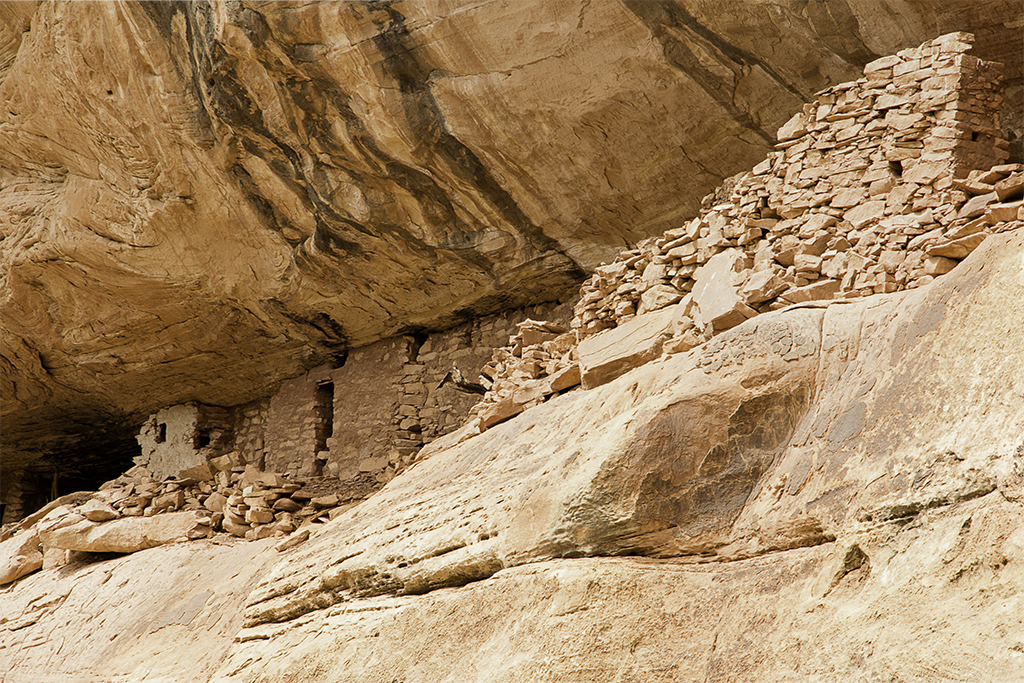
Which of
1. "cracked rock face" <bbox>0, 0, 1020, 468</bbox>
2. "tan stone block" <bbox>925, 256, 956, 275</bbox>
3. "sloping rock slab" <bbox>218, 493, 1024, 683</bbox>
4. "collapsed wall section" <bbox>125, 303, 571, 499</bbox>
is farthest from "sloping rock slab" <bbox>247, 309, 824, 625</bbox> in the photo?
"collapsed wall section" <bbox>125, 303, 571, 499</bbox>

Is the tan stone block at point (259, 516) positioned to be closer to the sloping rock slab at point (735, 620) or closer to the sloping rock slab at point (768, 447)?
the sloping rock slab at point (768, 447)

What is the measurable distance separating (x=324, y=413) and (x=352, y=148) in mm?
3873

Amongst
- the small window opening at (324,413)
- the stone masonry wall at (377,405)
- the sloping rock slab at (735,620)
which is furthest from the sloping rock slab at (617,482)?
the small window opening at (324,413)

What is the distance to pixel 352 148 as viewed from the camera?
7.94 m

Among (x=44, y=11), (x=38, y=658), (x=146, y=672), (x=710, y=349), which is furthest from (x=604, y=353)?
(x=44, y=11)

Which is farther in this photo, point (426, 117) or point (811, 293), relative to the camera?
point (426, 117)

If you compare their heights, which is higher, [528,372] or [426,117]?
[426,117]

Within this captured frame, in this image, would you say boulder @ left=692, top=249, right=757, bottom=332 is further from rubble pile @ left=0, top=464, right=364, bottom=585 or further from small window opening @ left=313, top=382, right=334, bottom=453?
small window opening @ left=313, top=382, right=334, bottom=453

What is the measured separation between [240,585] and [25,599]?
247cm

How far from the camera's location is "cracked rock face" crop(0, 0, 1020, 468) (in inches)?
259

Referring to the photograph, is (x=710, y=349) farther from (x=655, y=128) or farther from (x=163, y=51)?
(x=163, y=51)

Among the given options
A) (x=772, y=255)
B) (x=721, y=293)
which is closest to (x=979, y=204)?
(x=772, y=255)

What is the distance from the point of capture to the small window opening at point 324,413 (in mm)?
10523

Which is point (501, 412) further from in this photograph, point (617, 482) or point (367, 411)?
point (367, 411)
